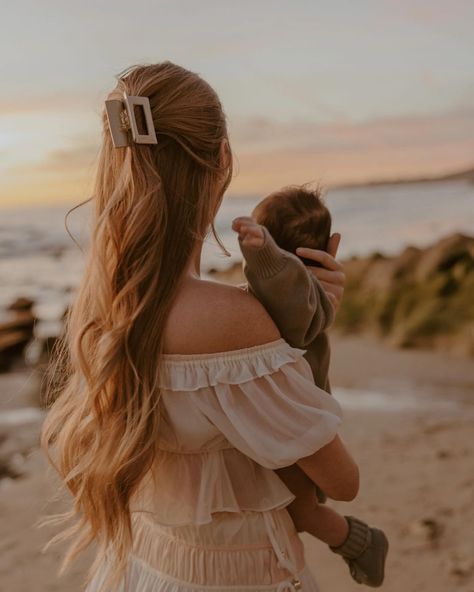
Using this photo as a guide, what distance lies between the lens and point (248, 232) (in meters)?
1.35

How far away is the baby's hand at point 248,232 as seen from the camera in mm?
1343

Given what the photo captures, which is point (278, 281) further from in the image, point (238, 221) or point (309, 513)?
point (309, 513)

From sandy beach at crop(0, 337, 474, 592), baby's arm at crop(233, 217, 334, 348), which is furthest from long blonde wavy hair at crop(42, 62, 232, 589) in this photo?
sandy beach at crop(0, 337, 474, 592)

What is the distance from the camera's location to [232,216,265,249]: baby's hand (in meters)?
1.34

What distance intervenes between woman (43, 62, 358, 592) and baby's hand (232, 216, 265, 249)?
8 centimetres

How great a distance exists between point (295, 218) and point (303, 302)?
56 centimetres

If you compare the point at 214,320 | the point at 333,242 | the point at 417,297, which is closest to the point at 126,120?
the point at 214,320

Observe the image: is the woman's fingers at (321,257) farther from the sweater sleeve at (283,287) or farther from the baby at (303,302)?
the sweater sleeve at (283,287)

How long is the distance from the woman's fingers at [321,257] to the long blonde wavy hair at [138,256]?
0.82 feet

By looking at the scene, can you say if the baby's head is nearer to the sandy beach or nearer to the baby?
the baby

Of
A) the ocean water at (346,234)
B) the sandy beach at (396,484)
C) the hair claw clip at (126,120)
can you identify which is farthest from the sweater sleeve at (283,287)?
the ocean water at (346,234)

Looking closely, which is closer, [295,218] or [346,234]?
[295,218]

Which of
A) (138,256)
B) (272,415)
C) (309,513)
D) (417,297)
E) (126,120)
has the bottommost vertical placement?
(417,297)

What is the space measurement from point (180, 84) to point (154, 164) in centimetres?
15
